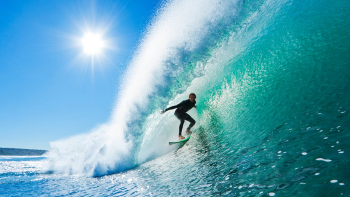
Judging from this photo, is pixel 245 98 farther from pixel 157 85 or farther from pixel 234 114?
pixel 157 85

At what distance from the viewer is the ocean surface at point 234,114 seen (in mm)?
2066

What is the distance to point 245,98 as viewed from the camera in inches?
224

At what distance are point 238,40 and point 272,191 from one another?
25.6 ft

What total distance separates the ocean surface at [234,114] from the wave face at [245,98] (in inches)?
1.0

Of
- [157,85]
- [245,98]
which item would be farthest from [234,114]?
[157,85]

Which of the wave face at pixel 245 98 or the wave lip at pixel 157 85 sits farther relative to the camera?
the wave lip at pixel 157 85

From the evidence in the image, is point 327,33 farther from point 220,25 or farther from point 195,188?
point 195,188

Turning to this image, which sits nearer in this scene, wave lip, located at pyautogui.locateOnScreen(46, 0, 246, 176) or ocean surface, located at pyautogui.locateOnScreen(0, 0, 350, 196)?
ocean surface, located at pyautogui.locateOnScreen(0, 0, 350, 196)

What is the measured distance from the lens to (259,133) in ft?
11.3

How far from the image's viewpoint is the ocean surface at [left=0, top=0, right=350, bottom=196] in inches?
81.4

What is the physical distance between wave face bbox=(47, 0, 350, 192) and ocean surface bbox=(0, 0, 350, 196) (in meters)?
0.03

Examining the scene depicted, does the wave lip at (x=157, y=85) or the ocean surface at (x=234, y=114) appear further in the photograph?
the wave lip at (x=157, y=85)

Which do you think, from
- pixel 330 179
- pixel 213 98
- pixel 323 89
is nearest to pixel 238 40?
pixel 213 98

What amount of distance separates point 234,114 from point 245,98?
0.69 meters
